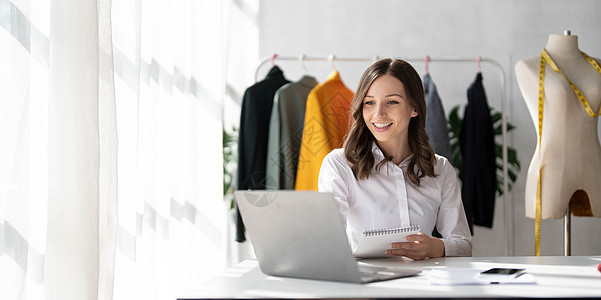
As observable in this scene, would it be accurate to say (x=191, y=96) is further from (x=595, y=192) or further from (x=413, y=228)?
(x=595, y=192)

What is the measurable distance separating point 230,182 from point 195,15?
3.64 feet

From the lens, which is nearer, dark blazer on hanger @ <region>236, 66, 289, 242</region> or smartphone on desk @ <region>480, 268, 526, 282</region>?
smartphone on desk @ <region>480, 268, 526, 282</region>

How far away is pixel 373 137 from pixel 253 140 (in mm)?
1112

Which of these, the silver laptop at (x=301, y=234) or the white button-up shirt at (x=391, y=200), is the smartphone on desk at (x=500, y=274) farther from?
the white button-up shirt at (x=391, y=200)

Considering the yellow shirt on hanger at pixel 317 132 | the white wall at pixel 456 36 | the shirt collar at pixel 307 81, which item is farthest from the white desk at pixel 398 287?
the white wall at pixel 456 36

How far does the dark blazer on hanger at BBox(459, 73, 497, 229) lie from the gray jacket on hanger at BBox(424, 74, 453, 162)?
0.44 ft

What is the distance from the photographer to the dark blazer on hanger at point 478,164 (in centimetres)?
325

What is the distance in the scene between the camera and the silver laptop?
1.29m

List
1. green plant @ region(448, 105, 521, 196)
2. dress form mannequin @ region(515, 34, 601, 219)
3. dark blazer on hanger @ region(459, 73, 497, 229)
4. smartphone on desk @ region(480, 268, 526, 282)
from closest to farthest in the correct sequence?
smartphone on desk @ region(480, 268, 526, 282), dress form mannequin @ region(515, 34, 601, 219), dark blazer on hanger @ region(459, 73, 497, 229), green plant @ region(448, 105, 521, 196)

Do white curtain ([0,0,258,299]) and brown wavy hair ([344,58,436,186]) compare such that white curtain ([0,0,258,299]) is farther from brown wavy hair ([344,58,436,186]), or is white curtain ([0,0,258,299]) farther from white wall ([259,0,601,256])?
white wall ([259,0,601,256])

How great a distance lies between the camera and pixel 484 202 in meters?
3.27

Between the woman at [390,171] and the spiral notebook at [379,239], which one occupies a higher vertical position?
the woman at [390,171]

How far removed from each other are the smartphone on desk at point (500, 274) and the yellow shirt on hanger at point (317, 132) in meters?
1.72

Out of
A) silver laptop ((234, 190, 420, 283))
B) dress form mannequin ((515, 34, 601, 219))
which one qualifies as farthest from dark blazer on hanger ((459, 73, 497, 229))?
silver laptop ((234, 190, 420, 283))
